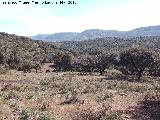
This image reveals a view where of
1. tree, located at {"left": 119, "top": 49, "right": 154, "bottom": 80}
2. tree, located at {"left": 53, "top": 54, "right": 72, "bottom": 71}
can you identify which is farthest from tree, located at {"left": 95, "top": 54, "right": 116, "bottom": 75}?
tree, located at {"left": 53, "top": 54, "right": 72, "bottom": 71}

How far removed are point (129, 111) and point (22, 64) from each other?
82.9 meters

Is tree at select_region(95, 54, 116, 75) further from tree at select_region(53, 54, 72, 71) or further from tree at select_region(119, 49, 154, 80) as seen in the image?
tree at select_region(53, 54, 72, 71)

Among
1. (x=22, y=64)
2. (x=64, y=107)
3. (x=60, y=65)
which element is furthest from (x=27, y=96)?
(x=60, y=65)

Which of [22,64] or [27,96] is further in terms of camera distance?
[22,64]

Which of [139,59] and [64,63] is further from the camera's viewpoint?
[64,63]

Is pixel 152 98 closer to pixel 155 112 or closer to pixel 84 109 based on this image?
pixel 155 112

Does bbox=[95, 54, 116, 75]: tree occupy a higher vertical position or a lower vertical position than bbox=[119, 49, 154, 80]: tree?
lower

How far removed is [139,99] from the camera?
38531 millimetres

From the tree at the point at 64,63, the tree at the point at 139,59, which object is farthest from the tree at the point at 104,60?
the tree at the point at 64,63

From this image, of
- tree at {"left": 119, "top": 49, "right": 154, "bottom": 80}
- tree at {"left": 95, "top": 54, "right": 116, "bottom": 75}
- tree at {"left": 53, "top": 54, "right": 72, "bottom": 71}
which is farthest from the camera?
tree at {"left": 53, "top": 54, "right": 72, "bottom": 71}

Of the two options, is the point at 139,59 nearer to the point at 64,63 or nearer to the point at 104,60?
the point at 104,60

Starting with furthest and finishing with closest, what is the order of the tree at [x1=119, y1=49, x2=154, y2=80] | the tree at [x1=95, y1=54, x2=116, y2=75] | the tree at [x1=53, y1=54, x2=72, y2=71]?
the tree at [x1=53, y1=54, x2=72, y2=71] < the tree at [x1=95, y1=54, x2=116, y2=75] < the tree at [x1=119, y1=49, x2=154, y2=80]

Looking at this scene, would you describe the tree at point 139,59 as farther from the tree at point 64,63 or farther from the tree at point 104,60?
the tree at point 64,63

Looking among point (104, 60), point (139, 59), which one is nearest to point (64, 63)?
point (104, 60)
